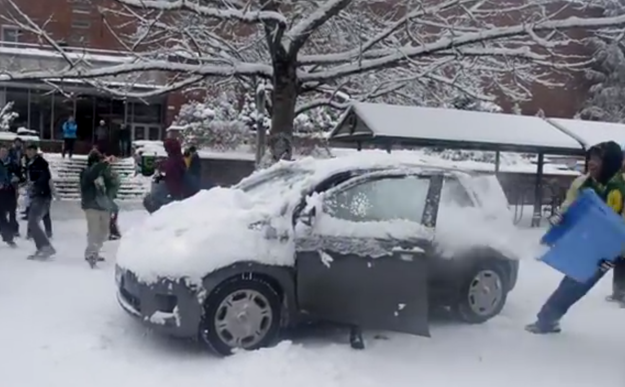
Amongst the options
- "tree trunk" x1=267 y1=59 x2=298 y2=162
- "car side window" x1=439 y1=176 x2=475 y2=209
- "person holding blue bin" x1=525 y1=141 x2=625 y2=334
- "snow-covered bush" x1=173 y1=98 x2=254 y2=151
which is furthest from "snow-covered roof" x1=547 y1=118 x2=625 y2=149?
"car side window" x1=439 y1=176 x2=475 y2=209

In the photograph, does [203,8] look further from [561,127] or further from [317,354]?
[561,127]

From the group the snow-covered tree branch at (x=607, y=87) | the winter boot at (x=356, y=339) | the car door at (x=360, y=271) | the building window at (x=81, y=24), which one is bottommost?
the winter boot at (x=356, y=339)

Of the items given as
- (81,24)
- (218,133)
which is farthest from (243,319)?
(81,24)

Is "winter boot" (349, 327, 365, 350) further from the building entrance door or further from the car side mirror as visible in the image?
the building entrance door

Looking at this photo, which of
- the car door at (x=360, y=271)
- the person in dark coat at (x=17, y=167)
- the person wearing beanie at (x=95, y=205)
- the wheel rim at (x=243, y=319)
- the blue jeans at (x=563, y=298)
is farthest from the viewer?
the person in dark coat at (x=17, y=167)

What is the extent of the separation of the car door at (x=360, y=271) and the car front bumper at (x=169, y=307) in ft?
2.90

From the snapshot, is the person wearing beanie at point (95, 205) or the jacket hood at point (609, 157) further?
the person wearing beanie at point (95, 205)

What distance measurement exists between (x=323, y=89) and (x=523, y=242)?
33.9ft

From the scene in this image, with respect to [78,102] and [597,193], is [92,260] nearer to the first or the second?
[597,193]

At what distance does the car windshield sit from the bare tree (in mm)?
5221

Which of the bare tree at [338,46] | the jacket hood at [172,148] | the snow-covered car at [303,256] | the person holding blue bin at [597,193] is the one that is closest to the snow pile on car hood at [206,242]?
the snow-covered car at [303,256]

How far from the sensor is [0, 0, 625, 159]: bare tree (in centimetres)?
1254

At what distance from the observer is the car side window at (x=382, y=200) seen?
6336 mm

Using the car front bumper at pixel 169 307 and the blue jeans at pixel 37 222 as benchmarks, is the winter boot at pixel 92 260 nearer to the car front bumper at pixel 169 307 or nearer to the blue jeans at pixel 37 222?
the blue jeans at pixel 37 222
